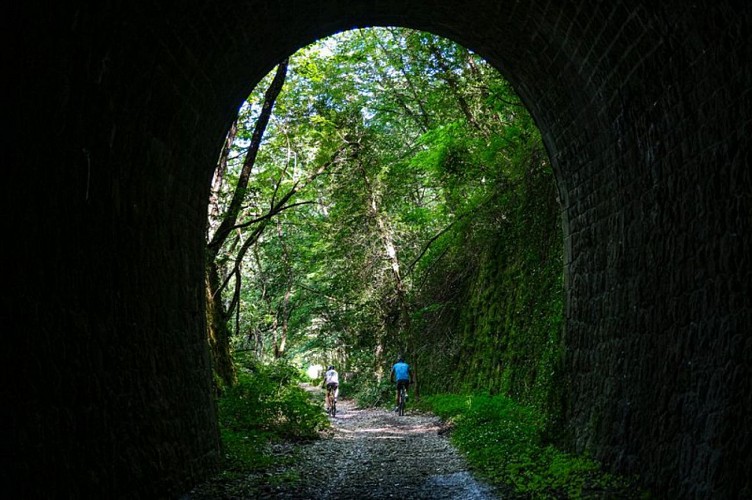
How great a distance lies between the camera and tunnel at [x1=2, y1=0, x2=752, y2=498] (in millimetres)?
4016

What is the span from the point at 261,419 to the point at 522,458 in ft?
16.4

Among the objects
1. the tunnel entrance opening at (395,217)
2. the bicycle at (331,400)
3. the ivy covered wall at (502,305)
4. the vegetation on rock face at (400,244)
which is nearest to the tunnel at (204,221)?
the vegetation on rock face at (400,244)

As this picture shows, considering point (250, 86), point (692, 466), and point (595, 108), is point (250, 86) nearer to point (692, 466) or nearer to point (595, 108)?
point (595, 108)

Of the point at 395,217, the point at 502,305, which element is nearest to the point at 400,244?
the point at 395,217

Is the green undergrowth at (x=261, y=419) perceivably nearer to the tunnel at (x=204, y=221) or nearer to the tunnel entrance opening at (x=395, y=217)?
the tunnel entrance opening at (x=395, y=217)

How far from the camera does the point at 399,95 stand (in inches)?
866

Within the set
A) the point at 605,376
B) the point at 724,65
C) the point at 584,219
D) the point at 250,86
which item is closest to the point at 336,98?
the point at 250,86

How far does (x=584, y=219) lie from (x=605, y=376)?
2.03 meters

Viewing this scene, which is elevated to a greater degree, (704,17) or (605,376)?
(704,17)

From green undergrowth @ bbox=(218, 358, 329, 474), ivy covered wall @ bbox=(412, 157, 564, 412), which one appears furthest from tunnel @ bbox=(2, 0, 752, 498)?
ivy covered wall @ bbox=(412, 157, 564, 412)

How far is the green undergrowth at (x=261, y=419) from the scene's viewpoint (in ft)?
27.8

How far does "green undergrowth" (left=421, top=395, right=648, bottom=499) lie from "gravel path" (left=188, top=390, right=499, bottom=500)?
29 cm

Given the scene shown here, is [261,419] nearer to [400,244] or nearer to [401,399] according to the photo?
[401,399]

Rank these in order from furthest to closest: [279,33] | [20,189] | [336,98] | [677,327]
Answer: [336,98] → [279,33] → [677,327] → [20,189]
